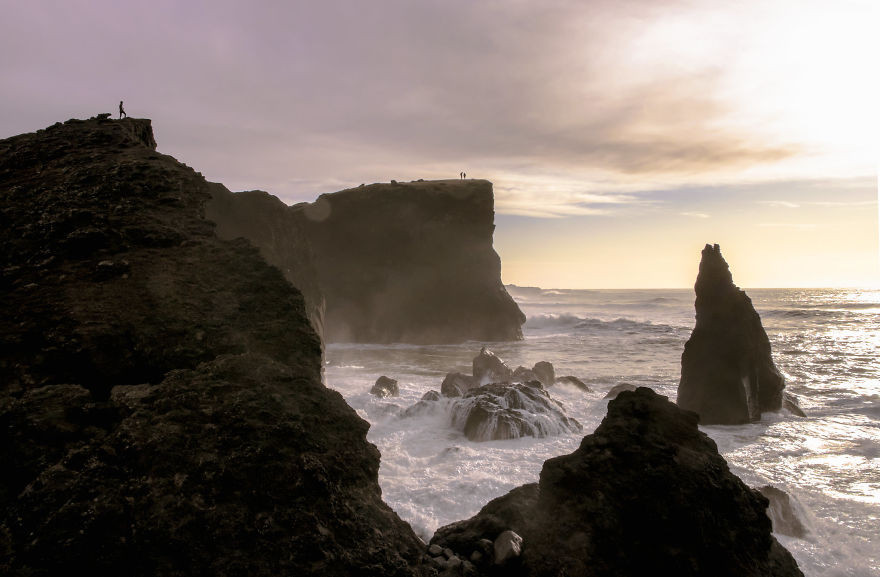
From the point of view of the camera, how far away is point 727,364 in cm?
1098

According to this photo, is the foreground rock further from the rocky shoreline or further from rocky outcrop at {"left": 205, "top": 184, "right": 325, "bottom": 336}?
rocky outcrop at {"left": 205, "top": 184, "right": 325, "bottom": 336}

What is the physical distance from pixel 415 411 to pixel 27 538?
9955 millimetres

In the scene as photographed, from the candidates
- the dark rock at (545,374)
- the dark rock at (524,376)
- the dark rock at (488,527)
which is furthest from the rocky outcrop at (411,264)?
the dark rock at (488,527)

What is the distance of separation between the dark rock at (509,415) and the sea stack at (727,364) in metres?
2.88

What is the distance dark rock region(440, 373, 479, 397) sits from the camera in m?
13.8

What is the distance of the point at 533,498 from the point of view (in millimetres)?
3844

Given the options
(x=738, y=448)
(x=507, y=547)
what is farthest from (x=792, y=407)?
(x=507, y=547)

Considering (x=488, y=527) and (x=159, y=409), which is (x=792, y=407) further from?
(x=159, y=409)

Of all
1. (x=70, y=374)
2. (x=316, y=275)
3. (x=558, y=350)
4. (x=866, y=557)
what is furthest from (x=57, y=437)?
(x=558, y=350)

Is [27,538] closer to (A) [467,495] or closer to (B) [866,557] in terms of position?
(A) [467,495]

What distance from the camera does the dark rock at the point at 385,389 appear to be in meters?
14.1

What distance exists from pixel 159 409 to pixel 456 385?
12.1 metres

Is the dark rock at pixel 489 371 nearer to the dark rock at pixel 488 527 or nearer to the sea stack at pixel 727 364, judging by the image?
the sea stack at pixel 727 364

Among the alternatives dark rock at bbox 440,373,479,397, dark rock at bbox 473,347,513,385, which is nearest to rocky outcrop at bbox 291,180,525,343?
dark rock at bbox 473,347,513,385
